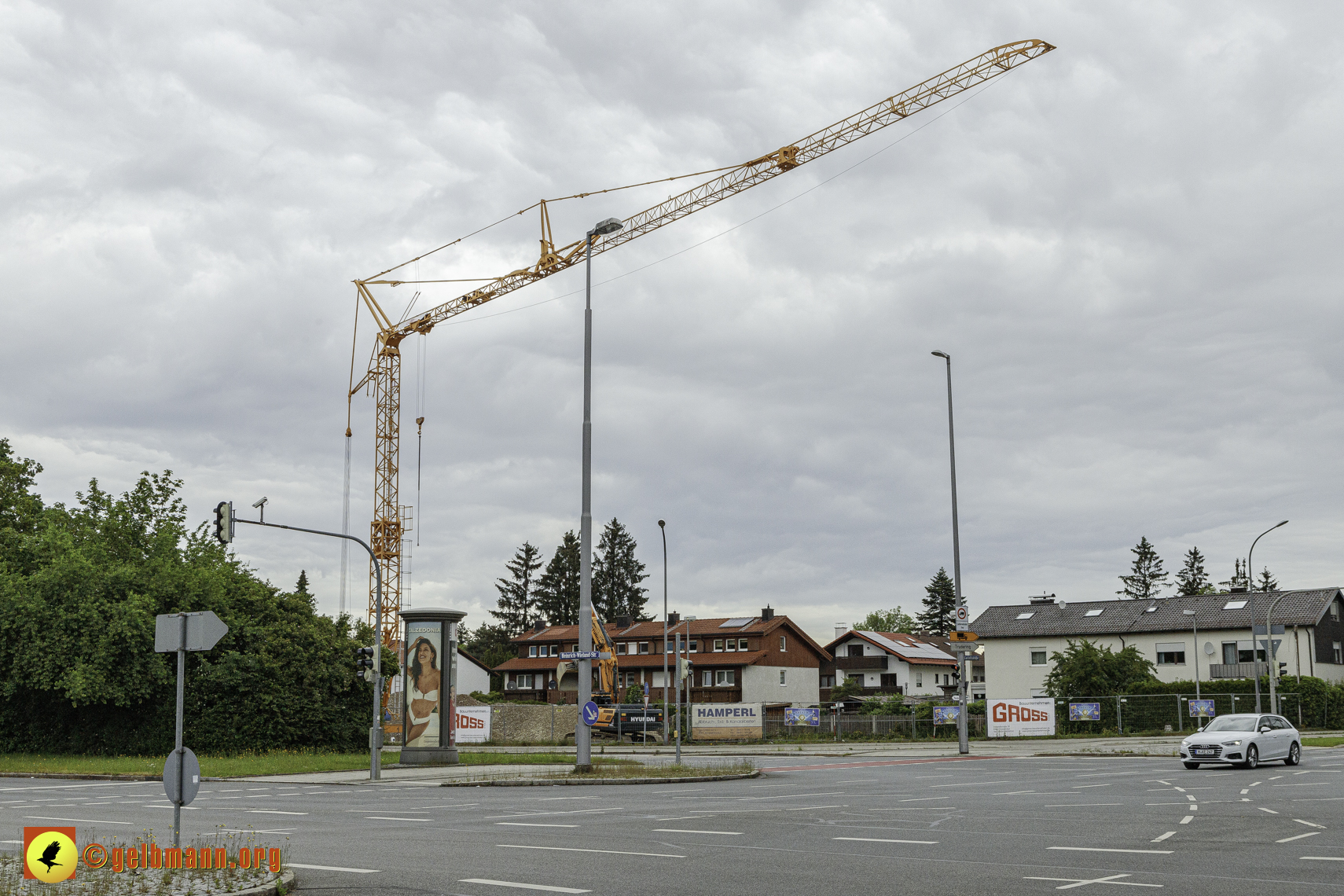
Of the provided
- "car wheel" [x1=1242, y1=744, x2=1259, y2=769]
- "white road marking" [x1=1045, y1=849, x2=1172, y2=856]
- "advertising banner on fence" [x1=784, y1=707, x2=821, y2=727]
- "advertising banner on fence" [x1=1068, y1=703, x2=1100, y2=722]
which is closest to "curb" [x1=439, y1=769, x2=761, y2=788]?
"car wheel" [x1=1242, y1=744, x2=1259, y2=769]

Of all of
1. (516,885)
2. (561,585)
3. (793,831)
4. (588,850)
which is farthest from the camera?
(561,585)

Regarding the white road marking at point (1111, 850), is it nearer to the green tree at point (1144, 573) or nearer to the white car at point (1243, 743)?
the white car at point (1243, 743)

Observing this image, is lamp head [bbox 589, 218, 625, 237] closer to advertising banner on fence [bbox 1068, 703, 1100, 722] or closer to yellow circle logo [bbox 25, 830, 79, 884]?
yellow circle logo [bbox 25, 830, 79, 884]

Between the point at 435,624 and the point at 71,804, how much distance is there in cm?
1284

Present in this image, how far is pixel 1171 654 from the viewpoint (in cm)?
6762

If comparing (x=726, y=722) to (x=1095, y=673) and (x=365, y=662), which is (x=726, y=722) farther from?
(x=365, y=662)

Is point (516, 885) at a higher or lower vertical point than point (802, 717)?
higher

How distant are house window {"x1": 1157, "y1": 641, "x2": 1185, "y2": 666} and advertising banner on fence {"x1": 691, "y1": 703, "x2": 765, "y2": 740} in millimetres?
29278

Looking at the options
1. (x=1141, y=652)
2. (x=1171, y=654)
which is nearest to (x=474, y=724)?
(x=1141, y=652)

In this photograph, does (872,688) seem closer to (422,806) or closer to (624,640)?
(624,640)

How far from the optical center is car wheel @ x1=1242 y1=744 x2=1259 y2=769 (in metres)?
26.0

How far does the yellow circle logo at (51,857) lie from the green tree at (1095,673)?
52345 millimetres

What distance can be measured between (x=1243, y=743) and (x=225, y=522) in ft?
76.7

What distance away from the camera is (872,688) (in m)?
95.1
